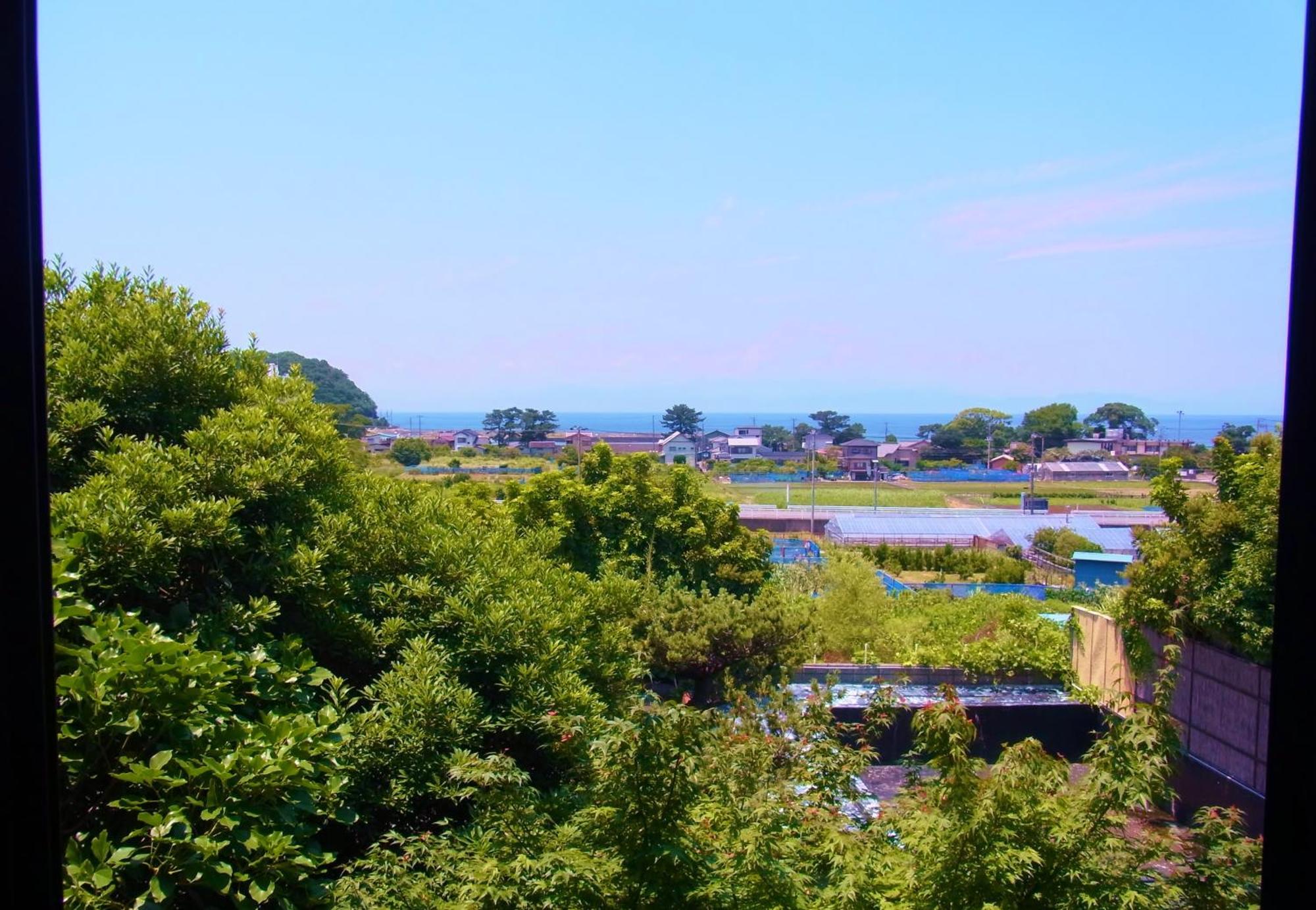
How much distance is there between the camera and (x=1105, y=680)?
4.05 metres

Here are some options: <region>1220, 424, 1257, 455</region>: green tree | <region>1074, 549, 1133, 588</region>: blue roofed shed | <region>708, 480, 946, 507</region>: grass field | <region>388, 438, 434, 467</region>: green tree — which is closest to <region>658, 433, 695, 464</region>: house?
<region>708, 480, 946, 507</region>: grass field

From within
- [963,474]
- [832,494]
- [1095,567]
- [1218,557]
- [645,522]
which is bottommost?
[1095,567]

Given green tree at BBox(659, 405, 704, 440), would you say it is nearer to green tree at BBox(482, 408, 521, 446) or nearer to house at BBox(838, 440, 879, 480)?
green tree at BBox(482, 408, 521, 446)

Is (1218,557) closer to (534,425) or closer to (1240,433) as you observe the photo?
(1240,433)

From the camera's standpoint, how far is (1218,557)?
3.09 m

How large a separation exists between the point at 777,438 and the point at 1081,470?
302 centimetres

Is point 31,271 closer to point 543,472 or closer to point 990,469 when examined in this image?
point 543,472

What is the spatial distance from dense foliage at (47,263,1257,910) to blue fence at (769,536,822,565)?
6.82m

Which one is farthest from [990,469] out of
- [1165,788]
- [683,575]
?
[1165,788]

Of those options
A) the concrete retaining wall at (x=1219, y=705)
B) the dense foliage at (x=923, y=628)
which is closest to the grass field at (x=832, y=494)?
the dense foliage at (x=923, y=628)

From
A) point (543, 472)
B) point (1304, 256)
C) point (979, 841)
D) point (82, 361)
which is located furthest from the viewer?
point (543, 472)

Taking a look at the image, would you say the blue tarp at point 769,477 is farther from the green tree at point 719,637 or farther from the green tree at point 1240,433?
the green tree at point 1240,433

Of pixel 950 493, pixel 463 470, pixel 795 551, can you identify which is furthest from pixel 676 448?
pixel 950 493

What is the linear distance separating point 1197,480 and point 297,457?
12.8ft
